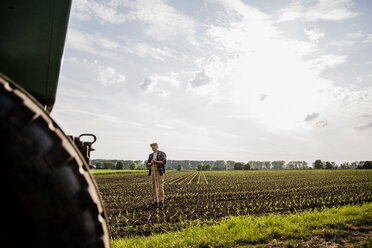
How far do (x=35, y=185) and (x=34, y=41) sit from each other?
88cm

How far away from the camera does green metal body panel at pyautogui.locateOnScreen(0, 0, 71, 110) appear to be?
122 cm

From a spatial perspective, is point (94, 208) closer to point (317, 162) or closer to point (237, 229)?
point (237, 229)

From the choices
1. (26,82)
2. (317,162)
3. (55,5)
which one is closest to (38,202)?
(26,82)

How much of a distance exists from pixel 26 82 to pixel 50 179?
2.64ft

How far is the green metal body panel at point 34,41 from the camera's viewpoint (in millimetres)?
1217

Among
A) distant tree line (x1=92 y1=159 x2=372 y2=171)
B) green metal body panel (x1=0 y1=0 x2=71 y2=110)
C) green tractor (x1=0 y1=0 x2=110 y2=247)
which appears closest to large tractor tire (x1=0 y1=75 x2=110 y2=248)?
green tractor (x1=0 y1=0 x2=110 y2=247)

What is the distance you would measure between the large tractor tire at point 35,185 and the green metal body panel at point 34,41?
0.52 meters

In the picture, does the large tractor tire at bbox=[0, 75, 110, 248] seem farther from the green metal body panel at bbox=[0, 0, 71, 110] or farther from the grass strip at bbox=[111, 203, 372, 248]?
the grass strip at bbox=[111, 203, 372, 248]

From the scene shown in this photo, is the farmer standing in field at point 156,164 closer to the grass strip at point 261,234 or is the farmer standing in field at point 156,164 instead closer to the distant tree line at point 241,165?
the grass strip at point 261,234

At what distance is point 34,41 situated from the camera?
1.28m

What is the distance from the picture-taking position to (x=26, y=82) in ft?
4.38

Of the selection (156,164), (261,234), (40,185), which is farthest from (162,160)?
(40,185)

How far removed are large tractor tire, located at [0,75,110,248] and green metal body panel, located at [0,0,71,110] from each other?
0.52 metres

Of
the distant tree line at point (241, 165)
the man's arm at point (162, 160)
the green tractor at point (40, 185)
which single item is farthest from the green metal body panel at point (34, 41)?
the distant tree line at point (241, 165)
